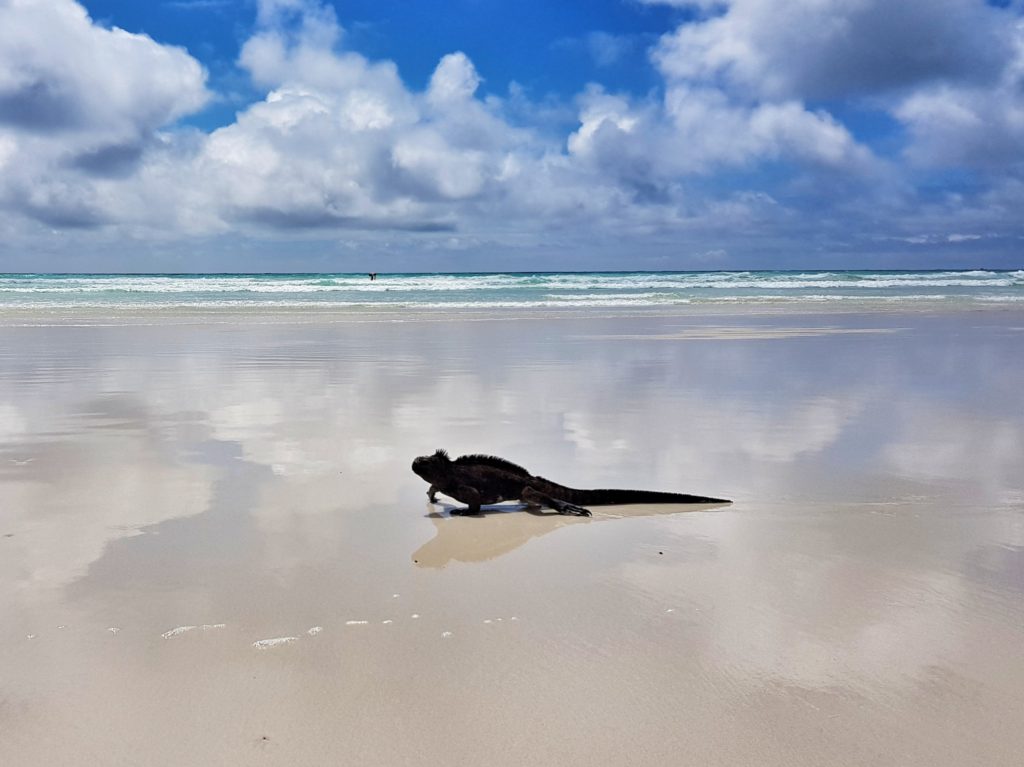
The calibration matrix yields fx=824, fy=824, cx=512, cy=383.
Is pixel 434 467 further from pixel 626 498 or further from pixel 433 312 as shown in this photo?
pixel 433 312

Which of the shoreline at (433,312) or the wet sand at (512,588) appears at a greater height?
the wet sand at (512,588)

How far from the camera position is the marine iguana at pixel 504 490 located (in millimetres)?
4449

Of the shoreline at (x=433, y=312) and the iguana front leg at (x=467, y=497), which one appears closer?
the iguana front leg at (x=467, y=497)

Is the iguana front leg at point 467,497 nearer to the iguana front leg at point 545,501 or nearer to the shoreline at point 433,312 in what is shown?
the iguana front leg at point 545,501

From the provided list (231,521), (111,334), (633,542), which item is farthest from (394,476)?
(111,334)

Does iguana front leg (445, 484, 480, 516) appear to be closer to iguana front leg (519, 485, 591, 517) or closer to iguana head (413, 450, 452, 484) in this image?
iguana head (413, 450, 452, 484)

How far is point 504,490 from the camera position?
4.52 m

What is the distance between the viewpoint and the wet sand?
224 centimetres

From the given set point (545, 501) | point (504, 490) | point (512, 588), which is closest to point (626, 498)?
point (545, 501)

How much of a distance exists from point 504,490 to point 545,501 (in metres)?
0.24

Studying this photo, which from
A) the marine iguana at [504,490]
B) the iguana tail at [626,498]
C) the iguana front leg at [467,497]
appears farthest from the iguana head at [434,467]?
the iguana tail at [626,498]

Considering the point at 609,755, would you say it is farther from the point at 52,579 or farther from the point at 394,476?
the point at 394,476

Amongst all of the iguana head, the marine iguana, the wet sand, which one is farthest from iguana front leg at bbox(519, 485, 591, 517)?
the iguana head

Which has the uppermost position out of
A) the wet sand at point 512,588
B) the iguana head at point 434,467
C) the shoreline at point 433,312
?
the iguana head at point 434,467
